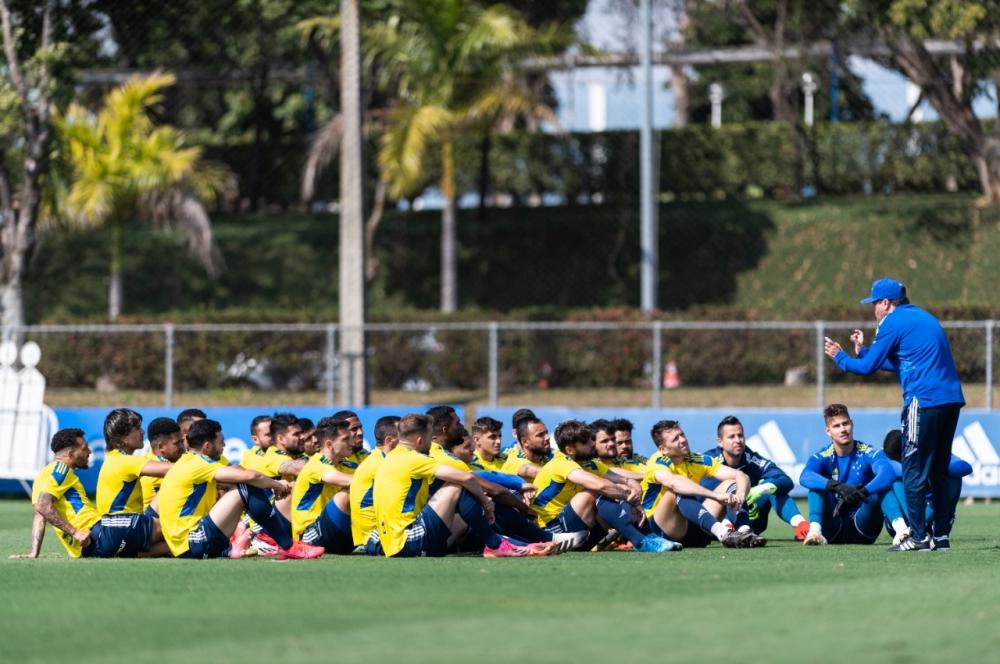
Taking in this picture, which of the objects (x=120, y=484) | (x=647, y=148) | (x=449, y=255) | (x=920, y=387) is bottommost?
(x=120, y=484)

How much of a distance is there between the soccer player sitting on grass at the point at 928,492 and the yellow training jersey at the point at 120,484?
230 inches

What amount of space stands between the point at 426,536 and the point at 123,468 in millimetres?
2431

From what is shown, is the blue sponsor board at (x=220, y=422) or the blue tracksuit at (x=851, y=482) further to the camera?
the blue sponsor board at (x=220, y=422)

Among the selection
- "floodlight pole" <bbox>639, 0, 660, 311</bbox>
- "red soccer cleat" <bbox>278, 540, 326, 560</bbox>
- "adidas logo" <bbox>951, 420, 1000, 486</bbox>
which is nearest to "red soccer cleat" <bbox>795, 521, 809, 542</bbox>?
"red soccer cleat" <bbox>278, 540, 326, 560</bbox>

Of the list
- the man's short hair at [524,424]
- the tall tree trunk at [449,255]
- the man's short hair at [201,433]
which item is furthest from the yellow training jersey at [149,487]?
the tall tree trunk at [449,255]

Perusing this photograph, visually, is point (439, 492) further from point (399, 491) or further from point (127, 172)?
point (127, 172)

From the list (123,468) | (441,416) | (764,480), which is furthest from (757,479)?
(123,468)

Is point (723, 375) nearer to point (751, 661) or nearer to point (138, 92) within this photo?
point (138, 92)

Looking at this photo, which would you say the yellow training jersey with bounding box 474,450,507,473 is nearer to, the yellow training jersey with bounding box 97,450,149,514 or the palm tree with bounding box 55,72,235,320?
the yellow training jersey with bounding box 97,450,149,514

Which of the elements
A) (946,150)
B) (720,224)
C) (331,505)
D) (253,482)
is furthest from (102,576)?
(946,150)

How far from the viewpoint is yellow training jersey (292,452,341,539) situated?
1290 centimetres

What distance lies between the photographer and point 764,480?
1355 cm

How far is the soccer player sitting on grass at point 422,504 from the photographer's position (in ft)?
38.5

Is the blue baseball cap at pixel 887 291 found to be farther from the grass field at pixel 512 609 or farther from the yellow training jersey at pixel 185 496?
the yellow training jersey at pixel 185 496
